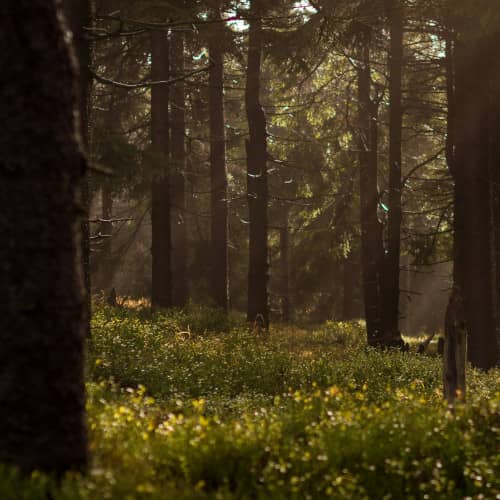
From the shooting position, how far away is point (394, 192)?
698 inches

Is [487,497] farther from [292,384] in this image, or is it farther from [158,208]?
[158,208]

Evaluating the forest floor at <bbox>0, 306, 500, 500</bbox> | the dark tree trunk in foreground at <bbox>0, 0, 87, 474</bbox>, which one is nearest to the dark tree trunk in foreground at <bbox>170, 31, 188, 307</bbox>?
the forest floor at <bbox>0, 306, 500, 500</bbox>

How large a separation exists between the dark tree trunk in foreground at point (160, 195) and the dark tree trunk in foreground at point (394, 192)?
596 centimetres

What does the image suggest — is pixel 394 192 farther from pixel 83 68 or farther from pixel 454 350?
pixel 454 350

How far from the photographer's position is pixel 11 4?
4.38 m

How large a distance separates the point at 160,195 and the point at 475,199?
Answer: 8610 millimetres

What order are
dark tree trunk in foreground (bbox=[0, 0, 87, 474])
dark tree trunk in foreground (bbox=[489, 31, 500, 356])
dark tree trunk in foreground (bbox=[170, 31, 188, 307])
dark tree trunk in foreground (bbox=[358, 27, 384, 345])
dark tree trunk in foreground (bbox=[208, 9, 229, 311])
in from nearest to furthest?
dark tree trunk in foreground (bbox=[0, 0, 87, 474]) → dark tree trunk in foreground (bbox=[489, 31, 500, 356]) → dark tree trunk in foreground (bbox=[358, 27, 384, 345]) → dark tree trunk in foreground (bbox=[208, 9, 229, 311]) → dark tree trunk in foreground (bbox=[170, 31, 188, 307])

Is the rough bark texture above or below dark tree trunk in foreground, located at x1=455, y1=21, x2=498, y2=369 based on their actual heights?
below

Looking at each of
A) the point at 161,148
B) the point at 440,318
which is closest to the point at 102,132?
the point at 161,148

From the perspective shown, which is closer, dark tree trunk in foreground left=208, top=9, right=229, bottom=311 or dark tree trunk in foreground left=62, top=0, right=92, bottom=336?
dark tree trunk in foreground left=62, top=0, right=92, bottom=336

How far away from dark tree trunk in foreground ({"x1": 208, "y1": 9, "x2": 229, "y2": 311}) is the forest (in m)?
0.07

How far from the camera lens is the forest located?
174 inches

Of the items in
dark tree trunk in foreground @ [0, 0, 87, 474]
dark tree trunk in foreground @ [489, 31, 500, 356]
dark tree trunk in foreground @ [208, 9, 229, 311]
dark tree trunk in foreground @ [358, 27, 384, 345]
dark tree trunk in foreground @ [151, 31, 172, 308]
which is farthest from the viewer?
dark tree trunk in foreground @ [208, 9, 229, 311]

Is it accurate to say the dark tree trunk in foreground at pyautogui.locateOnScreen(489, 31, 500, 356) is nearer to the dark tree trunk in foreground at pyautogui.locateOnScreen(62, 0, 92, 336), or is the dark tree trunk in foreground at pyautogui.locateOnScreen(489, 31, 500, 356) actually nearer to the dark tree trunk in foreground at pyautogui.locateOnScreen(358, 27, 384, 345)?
the dark tree trunk in foreground at pyautogui.locateOnScreen(358, 27, 384, 345)
